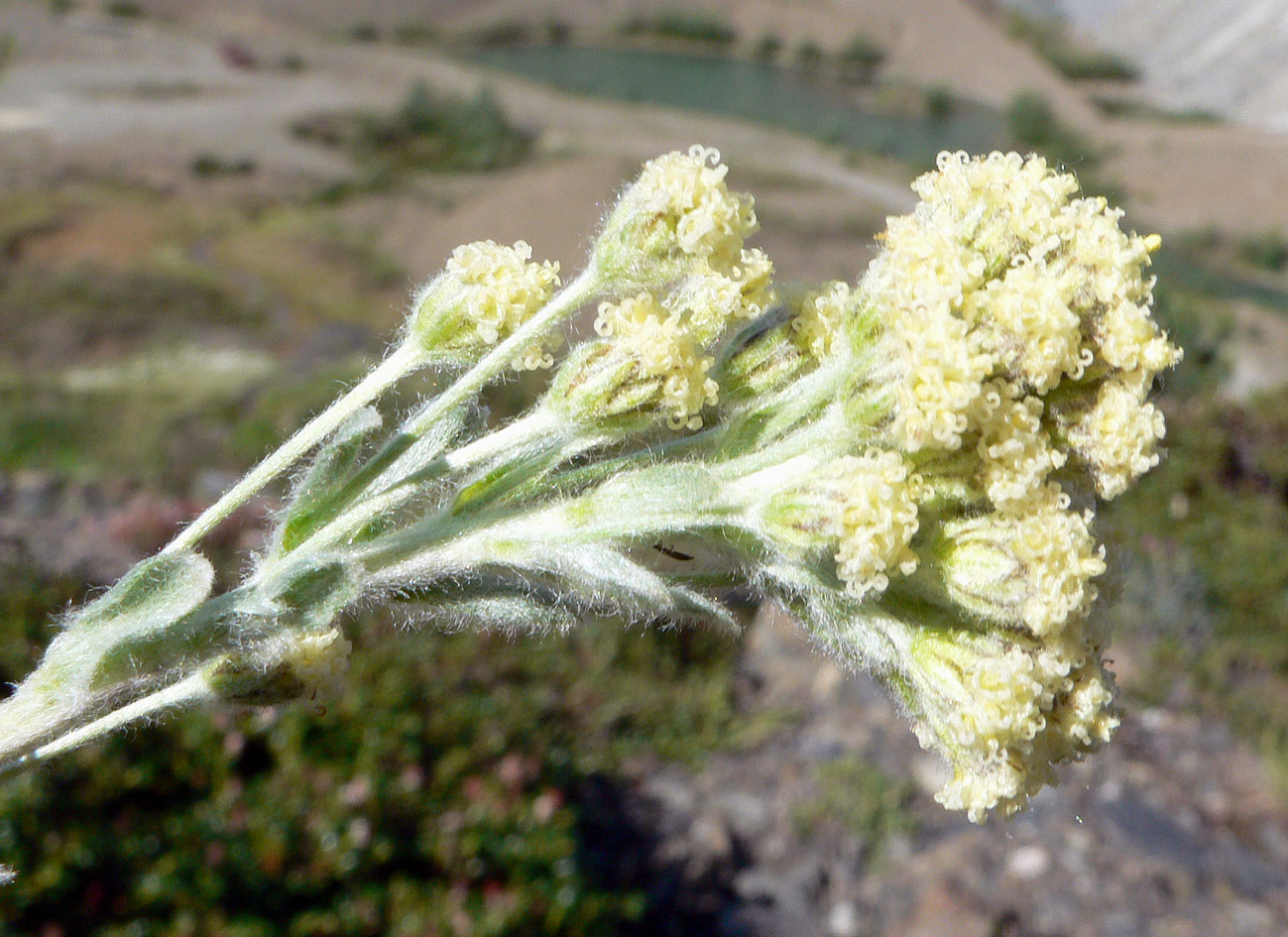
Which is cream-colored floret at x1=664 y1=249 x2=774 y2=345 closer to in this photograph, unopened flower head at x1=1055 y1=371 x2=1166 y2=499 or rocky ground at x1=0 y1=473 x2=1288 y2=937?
unopened flower head at x1=1055 y1=371 x2=1166 y2=499

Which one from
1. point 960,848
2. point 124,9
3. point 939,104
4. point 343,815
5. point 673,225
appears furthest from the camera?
point 939,104

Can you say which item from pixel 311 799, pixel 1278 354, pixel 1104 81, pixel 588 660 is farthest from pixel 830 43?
pixel 311 799

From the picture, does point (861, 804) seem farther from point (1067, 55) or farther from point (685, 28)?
point (1067, 55)

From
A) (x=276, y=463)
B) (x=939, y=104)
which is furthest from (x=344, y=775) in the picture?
(x=939, y=104)

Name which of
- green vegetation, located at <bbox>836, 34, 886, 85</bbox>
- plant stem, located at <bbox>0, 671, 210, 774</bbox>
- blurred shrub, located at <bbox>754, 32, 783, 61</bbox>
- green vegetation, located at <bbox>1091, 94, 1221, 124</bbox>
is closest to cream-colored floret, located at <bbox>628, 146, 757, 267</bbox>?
plant stem, located at <bbox>0, 671, 210, 774</bbox>

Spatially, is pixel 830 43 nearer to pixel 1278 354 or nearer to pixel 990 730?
pixel 1278 354

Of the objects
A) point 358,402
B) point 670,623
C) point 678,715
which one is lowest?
point 678,715
